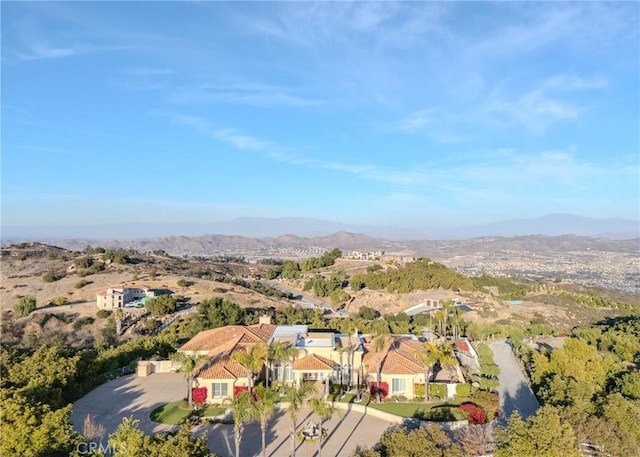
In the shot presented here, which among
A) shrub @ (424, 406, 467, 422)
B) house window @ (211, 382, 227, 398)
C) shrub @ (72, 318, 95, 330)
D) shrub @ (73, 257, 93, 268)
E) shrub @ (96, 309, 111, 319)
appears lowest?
shrub @ (72, 318, 95, 330)

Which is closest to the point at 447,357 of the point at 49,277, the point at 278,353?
the point at 278,353

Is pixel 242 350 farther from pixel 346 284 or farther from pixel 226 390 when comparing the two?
pixel 346 284

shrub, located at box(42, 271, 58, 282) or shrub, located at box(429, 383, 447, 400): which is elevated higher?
shrub, located at box(42, 271, 58, 282)

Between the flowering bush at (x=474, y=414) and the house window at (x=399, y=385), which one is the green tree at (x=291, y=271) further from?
the flowering bush at (x=474, y=414)

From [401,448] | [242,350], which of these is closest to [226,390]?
[242,350]

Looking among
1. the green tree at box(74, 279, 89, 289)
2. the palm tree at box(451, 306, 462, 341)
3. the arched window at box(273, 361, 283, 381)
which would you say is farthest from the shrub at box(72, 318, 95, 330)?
the palm tree at box(451, 306, 462, 341)

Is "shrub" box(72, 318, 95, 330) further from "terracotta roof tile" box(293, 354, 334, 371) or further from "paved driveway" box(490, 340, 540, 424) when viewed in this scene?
"paved driveway" box(490, 340, 540, 424)

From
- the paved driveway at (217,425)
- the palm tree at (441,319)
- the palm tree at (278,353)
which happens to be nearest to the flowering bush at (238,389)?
the palm tree at (278,353)
